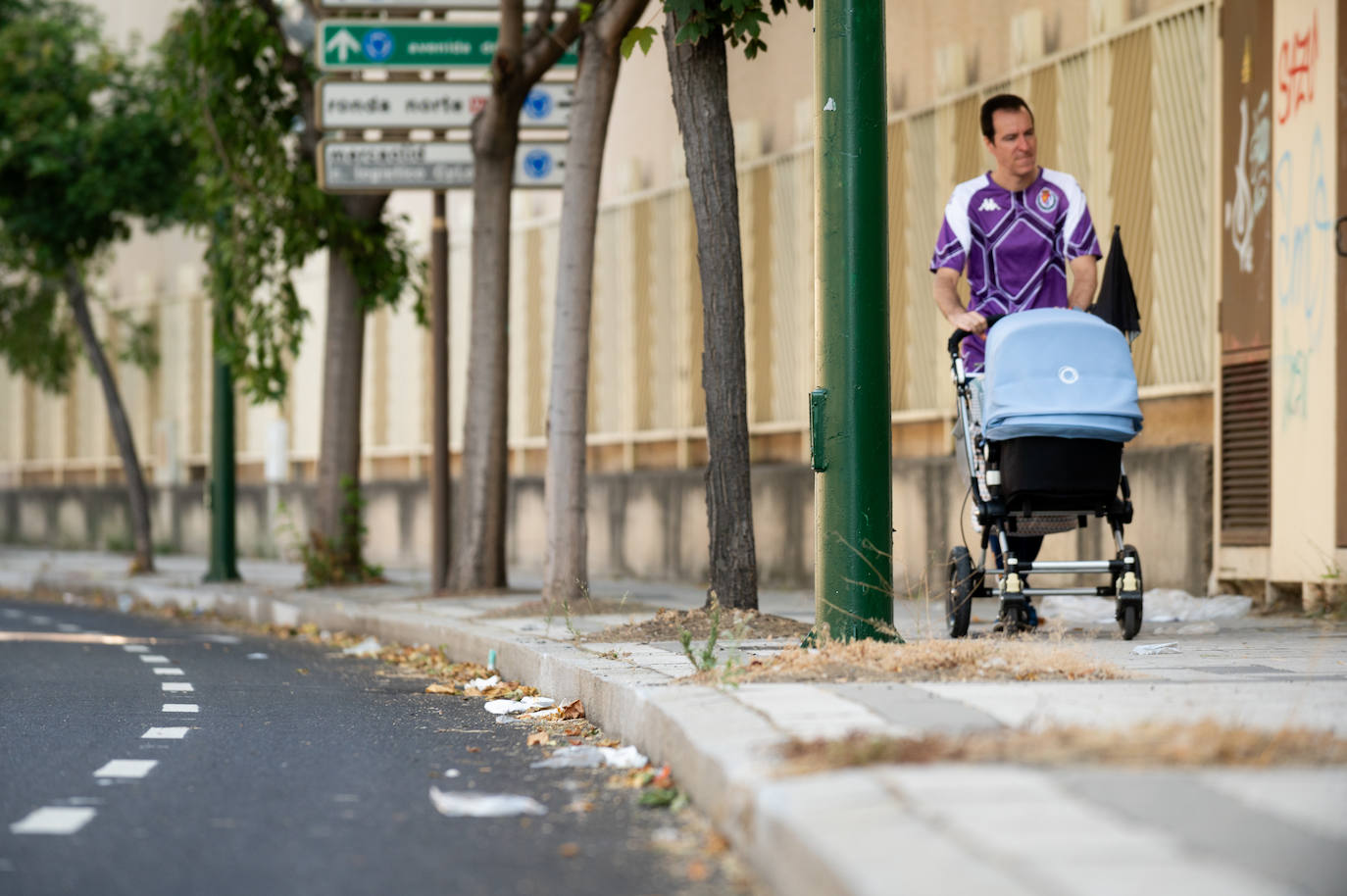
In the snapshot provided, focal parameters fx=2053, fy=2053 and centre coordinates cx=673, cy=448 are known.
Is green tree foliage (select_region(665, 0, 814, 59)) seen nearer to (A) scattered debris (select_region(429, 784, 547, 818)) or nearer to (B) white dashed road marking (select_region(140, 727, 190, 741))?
(B) white dashed road marking (select_region(140, 727, 190, 741))

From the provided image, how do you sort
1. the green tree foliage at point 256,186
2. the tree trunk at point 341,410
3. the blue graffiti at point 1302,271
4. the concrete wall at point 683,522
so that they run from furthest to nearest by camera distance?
the tree trunk at point 341,410, the green tree foliage at point 256,186, the concrete wall at point 683,522, the blue graffiti at point 1302,271

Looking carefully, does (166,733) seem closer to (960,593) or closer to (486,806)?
(486,806)

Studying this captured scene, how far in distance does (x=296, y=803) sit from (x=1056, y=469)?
3958 millimetres

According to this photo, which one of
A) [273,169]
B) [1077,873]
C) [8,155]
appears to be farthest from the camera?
[8,155]

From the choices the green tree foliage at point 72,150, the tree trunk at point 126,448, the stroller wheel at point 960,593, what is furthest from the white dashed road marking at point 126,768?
the green tree foliage at point 72,150

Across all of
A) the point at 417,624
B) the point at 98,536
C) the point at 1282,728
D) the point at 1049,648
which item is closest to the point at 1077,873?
the point at 1282,728

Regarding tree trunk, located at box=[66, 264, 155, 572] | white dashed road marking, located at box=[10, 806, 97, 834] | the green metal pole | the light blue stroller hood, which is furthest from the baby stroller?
tree trunk, located at box=[66, 264, 155, 572]

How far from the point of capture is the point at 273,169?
703 inches

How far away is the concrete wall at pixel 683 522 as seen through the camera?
13.0 meters

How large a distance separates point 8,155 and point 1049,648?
1871 centimetres

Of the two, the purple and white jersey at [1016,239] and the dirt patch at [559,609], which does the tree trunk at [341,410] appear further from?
the purple and white jersey at [1016,239]

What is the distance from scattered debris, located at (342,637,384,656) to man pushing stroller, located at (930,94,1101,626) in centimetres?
525

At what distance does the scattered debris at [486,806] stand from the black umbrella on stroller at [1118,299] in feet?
15.1

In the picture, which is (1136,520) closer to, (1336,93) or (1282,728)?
(1336,93)
